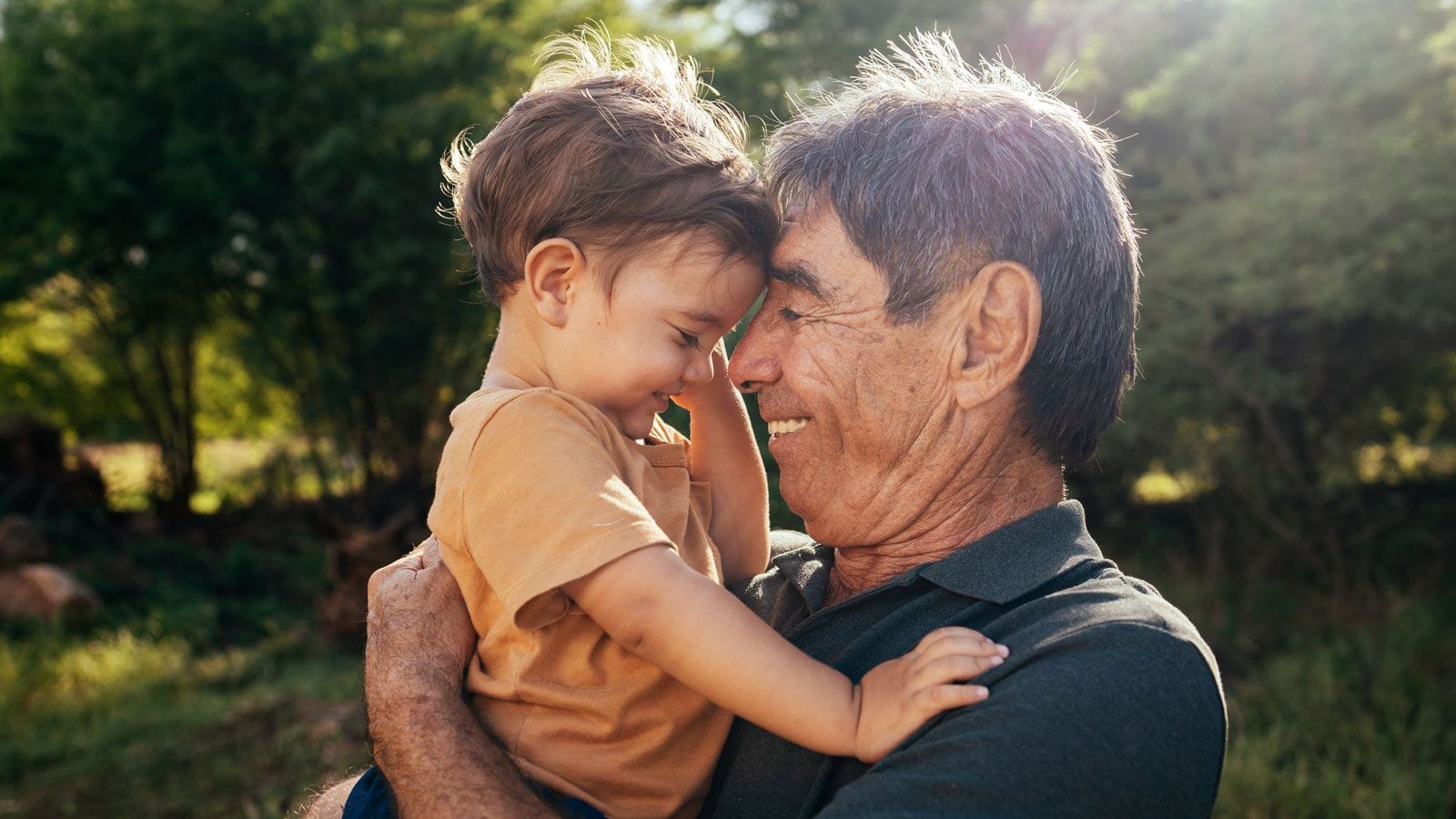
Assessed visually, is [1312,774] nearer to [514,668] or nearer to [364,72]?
[514,668]

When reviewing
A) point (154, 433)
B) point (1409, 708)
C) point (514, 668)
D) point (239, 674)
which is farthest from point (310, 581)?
point (514, 668)

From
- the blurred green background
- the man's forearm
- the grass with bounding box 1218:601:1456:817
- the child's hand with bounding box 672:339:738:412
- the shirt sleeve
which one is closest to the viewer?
the shirt sleeve

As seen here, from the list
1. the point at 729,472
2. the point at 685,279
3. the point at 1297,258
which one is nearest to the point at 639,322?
the point at 685,279

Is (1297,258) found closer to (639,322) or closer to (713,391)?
(713,391)

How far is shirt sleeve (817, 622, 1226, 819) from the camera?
143 centimetres

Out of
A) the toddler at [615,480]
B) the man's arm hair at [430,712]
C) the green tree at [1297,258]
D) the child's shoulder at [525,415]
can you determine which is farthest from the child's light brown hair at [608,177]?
the green tree at [1297,258]

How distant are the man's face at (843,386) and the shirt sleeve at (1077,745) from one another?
593 millimetres

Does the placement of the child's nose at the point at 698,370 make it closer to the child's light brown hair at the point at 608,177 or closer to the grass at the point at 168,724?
the child's light brown hair at the point at 608,177

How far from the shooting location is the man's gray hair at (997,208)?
6.39 ft

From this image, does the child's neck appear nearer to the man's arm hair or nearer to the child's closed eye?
the child's closed eye

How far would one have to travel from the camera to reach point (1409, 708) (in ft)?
15.8

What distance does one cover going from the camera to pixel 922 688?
155 centimetres

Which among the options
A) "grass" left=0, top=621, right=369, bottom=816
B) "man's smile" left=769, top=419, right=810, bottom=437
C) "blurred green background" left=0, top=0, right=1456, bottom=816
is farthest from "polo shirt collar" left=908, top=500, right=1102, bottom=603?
"grass" left=0, top=621, right=369, bottom=816

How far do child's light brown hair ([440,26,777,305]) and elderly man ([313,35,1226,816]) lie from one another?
187 mm
